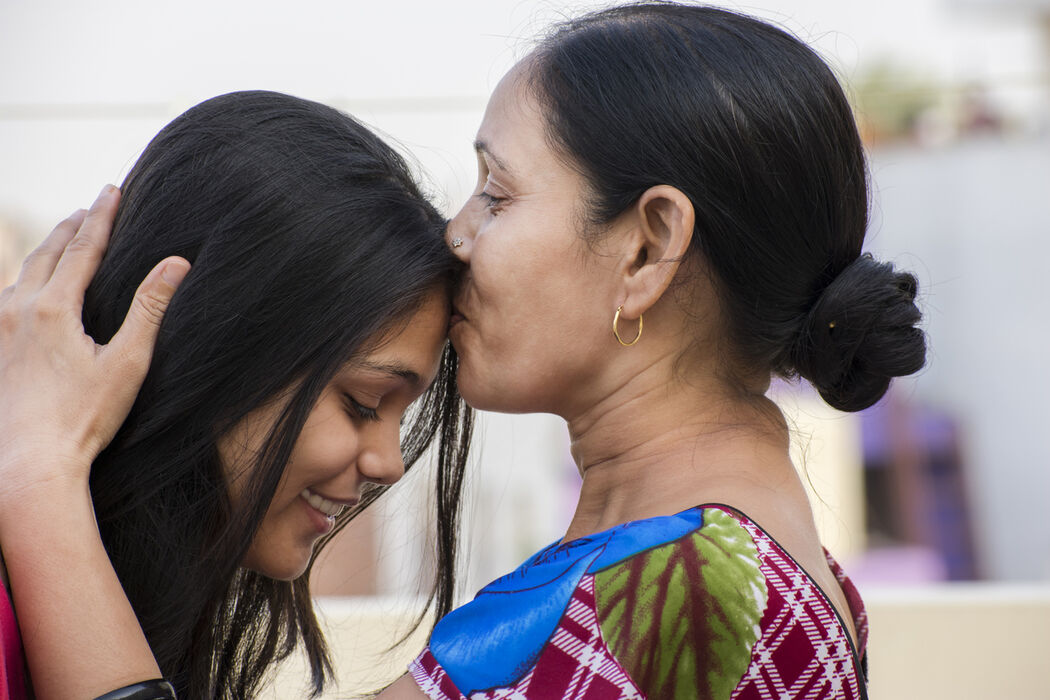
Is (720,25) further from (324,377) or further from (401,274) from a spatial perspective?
(324,377)

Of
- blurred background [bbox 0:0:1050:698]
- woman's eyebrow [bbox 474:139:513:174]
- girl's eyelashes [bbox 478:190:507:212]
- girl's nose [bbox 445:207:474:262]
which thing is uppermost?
woman's eyebrow [bbox 474:139:513:174]

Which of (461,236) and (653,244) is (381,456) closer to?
(461,236)

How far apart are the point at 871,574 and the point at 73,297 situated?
5105mm

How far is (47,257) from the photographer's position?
1632 millimetres

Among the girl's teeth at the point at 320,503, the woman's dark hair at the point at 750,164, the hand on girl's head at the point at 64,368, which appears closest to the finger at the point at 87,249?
the hand on girl's head at the point at 64,368

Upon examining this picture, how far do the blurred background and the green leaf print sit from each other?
0.89m

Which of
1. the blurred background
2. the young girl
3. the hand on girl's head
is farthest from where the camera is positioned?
the blurred background

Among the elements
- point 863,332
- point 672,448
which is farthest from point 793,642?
point 863,332

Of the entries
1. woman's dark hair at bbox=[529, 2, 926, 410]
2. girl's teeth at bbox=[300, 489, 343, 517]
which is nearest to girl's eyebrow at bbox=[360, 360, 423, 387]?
girl's teeth at bbox=[300, 489, 343, 517]

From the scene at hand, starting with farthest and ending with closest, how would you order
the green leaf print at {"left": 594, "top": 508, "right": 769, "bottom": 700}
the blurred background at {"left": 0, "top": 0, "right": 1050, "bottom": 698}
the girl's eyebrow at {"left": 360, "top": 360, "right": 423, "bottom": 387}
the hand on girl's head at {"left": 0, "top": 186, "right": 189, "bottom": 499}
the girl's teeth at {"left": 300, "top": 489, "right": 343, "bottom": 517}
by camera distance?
the blurred background at {"left": 0, "top": 0, "right": 1050, "bottom": 698} < the girl's teeth at {"left": 300, "top": 489, "right": 343, "bottom": 517} < the girl's eyebrow at {"left": 360, "top": 360, "right": 423, "bottom": 387} < the hand on girl's head at {"left": 0, "top": 186, "right": 189, "bottom": 499} < the green leaf print at {"left": 594, "top": 508, "right": 769, "bottom": 700}

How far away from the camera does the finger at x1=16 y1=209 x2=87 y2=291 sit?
1605 millimetres

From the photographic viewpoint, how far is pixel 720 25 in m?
1.59

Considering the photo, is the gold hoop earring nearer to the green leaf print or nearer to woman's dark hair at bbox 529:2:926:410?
woman's dark hair at bbox 529:2:926:410

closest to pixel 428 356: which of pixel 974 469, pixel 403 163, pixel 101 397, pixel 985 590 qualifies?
pixel 403 163
